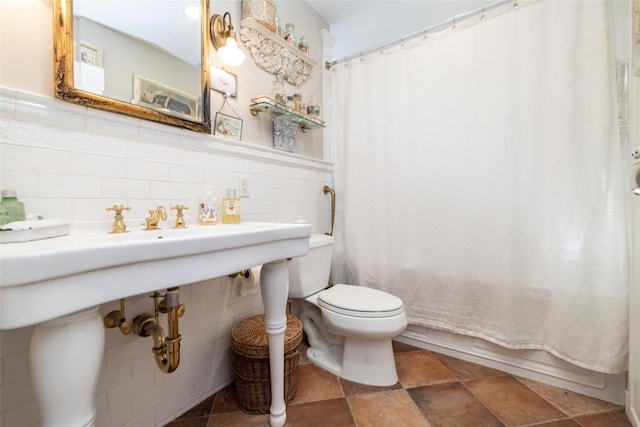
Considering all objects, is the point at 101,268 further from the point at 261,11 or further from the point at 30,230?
the point at 261,11

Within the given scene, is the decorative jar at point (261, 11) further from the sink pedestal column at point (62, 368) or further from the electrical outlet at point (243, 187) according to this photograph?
the sink pedestal column at point (62, 368)

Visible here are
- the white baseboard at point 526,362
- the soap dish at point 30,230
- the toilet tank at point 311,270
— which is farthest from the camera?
the toilet tank at point 311,270

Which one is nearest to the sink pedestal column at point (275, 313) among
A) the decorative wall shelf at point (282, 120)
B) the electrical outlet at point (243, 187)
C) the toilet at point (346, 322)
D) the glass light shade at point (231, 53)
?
the toilet at point (346, 322)

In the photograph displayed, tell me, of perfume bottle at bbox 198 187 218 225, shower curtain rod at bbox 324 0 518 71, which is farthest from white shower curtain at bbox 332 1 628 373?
perfume bottle at bbox 198 187 218 225

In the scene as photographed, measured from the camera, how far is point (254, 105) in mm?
1427

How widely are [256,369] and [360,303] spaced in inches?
21.2

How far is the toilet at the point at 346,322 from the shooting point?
1.26 meters

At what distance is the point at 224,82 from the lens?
131 centimetres

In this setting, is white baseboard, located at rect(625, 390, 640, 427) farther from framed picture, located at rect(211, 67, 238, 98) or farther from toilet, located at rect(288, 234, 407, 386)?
framed picture, located at rect(211, 67, 238, 98)

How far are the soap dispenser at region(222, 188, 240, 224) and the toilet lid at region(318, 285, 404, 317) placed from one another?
605 millimetres

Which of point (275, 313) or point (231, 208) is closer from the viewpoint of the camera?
point (275, 313)

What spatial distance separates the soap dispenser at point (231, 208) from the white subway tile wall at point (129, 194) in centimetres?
5

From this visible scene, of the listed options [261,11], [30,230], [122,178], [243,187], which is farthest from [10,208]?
[261,11]

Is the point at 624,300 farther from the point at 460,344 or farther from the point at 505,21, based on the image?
the point at 505,21
